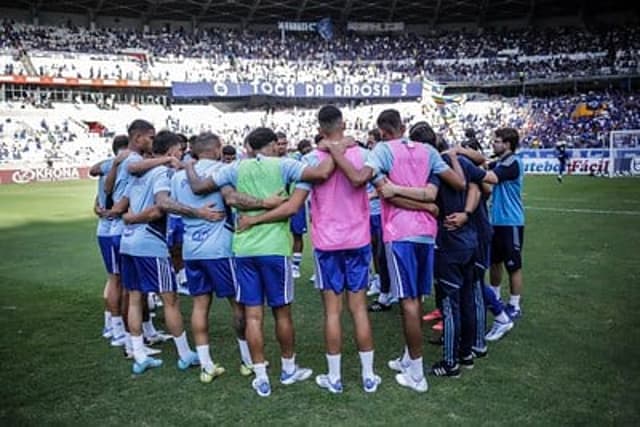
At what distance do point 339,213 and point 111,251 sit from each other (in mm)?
2871

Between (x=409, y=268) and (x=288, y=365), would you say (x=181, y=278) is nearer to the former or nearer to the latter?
(x=288, y=365)

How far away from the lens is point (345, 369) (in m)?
5.50

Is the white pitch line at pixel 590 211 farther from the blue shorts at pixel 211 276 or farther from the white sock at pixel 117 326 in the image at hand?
the white sock at pixel 117 326

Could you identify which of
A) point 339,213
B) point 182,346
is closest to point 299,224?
point 182,346

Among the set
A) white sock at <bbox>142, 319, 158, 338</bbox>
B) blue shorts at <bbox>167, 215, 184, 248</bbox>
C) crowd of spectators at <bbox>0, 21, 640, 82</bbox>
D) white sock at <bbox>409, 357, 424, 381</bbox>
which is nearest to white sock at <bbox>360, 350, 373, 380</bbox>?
white sock at <bbox>409, 357, 424, 381</bbox>

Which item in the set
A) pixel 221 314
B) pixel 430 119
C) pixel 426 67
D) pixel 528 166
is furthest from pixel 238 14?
pixel 221 314

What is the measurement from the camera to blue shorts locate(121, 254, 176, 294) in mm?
5543

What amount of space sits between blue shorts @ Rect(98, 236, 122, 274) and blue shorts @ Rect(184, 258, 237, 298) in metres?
1.35

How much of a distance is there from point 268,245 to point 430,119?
46.7 meters

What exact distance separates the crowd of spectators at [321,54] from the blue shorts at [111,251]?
148 ft

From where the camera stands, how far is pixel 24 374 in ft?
18.0

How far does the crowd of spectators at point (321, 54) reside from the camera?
50.3 m

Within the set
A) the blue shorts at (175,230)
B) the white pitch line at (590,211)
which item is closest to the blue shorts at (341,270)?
the blue shorts at (175,230)

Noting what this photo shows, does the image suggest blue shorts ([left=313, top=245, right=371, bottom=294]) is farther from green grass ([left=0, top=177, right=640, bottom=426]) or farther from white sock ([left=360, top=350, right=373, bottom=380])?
green grass ([left=0, top=177, right=640, bottom=426])
